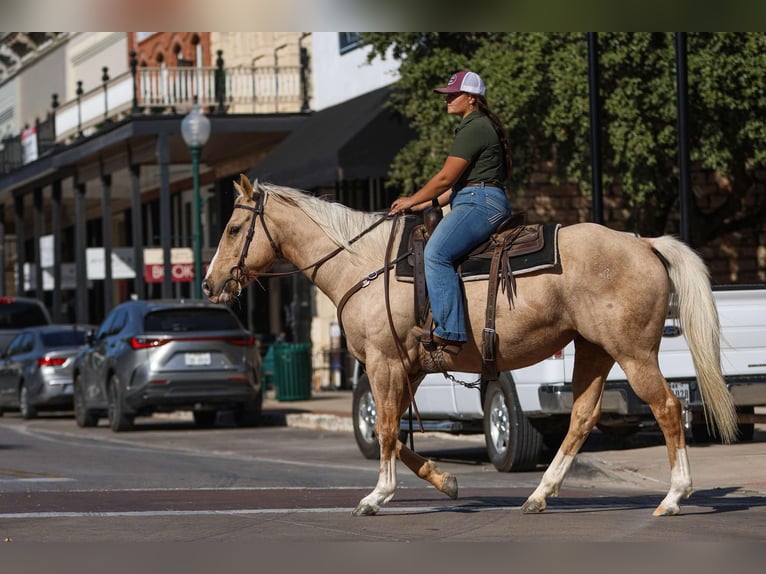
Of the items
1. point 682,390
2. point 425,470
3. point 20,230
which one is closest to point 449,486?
point 425,470

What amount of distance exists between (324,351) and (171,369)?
9851 millimetres

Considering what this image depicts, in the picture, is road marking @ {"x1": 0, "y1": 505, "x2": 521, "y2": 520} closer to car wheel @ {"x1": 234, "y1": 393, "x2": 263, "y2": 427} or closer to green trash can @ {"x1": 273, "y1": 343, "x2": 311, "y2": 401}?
car wheel @ {"x1": 234, "y1": 393, "x2": 263, "y2": 427}

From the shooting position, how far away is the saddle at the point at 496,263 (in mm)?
10188

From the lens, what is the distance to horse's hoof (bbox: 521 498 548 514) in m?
10.4

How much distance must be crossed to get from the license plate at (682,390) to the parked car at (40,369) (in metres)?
15.0

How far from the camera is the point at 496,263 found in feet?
33.8

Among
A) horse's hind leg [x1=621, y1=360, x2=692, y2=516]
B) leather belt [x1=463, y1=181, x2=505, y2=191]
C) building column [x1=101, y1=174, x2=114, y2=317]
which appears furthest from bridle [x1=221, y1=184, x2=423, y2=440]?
building column [x1=101, y1=174, x2=114, y2=317]

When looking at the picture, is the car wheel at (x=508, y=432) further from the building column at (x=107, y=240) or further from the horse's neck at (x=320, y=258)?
the building column at (x=107, y=240)

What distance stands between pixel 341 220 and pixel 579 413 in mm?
2114

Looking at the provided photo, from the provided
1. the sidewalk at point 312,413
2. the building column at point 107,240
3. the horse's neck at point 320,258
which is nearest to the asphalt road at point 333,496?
the horse's neck at point 320,258

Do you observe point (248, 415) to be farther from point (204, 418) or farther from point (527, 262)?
point (527, 262)

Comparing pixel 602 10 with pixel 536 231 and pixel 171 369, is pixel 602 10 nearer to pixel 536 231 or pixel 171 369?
pixel 536 231

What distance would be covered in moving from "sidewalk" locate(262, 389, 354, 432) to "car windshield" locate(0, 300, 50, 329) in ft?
26.6

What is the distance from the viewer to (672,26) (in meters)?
8.30
